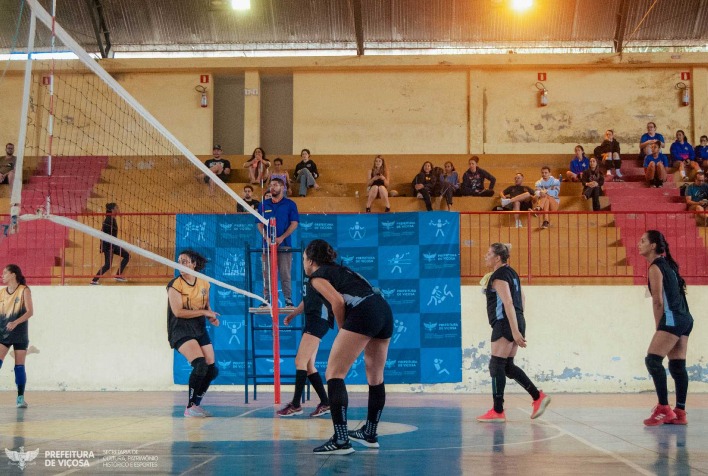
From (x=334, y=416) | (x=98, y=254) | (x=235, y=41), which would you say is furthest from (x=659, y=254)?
(x=235, y=41)

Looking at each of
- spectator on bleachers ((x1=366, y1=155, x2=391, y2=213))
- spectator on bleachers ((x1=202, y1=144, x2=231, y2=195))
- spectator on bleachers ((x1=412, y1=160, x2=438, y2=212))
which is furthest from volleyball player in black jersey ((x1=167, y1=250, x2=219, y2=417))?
spectator on bleachers ((x1=202, y1=144, x2=231, y2=195))

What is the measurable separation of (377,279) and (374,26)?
9508mm

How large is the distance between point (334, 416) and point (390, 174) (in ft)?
44.6

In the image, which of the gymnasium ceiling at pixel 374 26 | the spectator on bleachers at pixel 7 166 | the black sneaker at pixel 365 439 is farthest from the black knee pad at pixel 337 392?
the gymnasium ceiling at pixel 374 26

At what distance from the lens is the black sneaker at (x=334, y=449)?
586 cm

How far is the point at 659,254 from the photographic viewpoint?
802 centimetres

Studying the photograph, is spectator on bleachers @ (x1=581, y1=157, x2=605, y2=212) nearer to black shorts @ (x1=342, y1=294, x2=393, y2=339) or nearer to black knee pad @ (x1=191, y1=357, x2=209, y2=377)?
black knee pad @ (x1=191, y1=357, x2=209, y2=377)

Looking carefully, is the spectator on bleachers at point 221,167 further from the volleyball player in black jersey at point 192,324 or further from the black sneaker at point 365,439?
the black sneaker at point 365,439

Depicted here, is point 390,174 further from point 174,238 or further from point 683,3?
point 683,3

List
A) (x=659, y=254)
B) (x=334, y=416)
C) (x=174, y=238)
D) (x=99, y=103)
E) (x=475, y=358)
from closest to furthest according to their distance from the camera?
(x=334, y=416)
(x=659, y=254)
(x=475, y=358)
(x=174, y=238)
(x=99, y=103)

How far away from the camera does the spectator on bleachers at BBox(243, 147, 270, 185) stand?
18.1 metres

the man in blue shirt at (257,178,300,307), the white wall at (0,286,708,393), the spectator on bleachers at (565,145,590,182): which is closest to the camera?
the man in blue shirt at (257,178,300,307)

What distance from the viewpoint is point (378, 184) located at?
55.3 ft

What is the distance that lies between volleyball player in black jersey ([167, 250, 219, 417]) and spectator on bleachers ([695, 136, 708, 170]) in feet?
43.8
